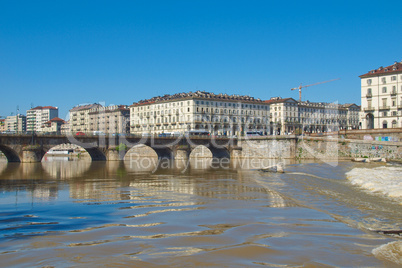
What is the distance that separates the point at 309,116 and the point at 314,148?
279ft

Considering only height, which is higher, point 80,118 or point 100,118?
point 80,118

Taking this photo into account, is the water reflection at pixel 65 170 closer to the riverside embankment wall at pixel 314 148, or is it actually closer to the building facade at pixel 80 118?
the riverside embankment wall at pixel 314 148

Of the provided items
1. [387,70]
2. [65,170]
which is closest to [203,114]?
[387,70]

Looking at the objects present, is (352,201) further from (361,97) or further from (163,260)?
(361,97)

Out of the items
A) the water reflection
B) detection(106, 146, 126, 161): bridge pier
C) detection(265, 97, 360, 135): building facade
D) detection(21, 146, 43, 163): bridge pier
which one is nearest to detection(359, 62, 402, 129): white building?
detection(265, 97, 360, 135): building facade

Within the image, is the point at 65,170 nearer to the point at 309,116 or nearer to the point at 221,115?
the point at 221,115

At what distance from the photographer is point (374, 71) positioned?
83688mm

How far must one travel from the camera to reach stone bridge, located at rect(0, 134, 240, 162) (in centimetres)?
5819

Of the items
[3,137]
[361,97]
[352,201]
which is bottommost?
[352,201]

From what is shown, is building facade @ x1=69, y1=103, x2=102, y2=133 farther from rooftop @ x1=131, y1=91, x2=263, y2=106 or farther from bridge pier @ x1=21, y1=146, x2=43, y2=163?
bridge pier @ x1=21, y1=146, x2=43, y2=163

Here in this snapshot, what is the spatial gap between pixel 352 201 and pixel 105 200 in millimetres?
11415

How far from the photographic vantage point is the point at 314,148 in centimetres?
7125

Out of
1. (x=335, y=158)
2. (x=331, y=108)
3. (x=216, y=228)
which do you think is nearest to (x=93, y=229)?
(x=216, y=228)

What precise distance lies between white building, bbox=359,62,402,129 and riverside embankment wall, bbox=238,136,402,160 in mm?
18323
